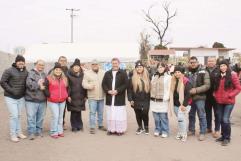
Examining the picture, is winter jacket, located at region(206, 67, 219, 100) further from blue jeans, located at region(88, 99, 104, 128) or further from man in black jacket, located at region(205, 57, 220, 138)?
blue jeans, located at region(88, 99, 104, 128)

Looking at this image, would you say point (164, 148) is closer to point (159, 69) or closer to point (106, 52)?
point (159, 69)

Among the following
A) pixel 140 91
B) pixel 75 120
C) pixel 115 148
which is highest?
pixel 140 91

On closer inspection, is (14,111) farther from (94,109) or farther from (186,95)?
(186,95)

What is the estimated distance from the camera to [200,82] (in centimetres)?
912

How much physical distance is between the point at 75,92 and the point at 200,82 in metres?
3.10

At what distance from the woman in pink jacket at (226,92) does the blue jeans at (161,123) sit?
133cm

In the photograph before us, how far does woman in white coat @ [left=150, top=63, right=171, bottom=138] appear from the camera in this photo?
9.33m

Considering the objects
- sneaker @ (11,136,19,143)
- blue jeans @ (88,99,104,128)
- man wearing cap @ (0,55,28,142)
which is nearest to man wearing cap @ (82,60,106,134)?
blue jeans @ (88,99,104,128)

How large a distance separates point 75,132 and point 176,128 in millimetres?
2720

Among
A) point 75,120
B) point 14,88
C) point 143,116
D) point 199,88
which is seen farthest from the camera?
point 75,120

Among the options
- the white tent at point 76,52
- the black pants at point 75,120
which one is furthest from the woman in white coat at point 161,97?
the white tent at point 76,52

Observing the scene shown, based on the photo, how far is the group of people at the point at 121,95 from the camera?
8.80m

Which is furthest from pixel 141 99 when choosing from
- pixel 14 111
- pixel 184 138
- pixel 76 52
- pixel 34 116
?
pixel 76 52

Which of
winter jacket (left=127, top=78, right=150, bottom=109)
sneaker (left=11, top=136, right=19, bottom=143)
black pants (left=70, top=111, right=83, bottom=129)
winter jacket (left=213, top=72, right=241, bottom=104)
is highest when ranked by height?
winter jacket (left=213, top=72, right=241, bottom=104)
